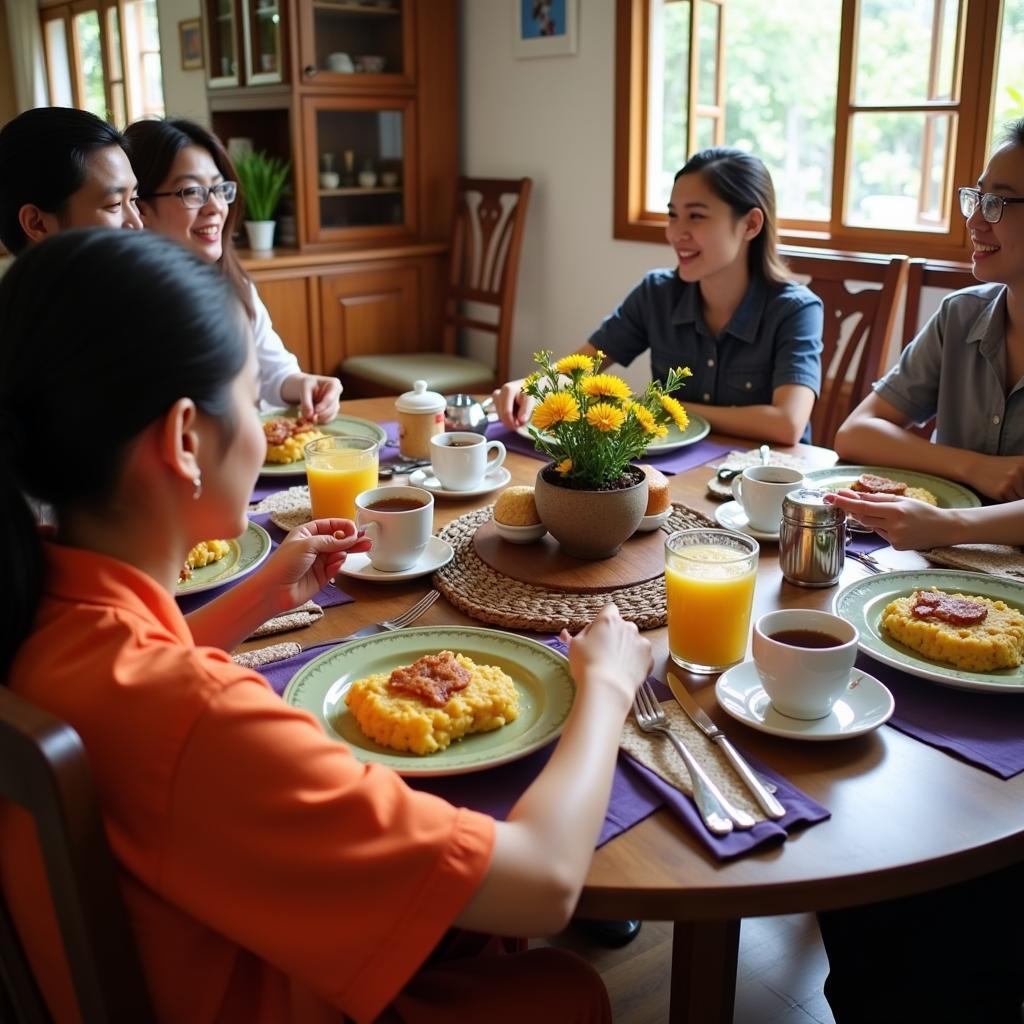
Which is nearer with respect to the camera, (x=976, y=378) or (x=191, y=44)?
(x=976, y=378)

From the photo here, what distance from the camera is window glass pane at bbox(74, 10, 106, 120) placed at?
22.3ft

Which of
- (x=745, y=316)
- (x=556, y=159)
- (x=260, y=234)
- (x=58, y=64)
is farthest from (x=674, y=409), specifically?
(x=58, y=64)

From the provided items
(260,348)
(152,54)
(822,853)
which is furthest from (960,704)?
(152,54)

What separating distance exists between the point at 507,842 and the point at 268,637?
562 millimetres

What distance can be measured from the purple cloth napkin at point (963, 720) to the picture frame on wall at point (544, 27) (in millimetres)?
3372

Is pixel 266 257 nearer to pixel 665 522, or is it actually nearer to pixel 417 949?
pixel 665 522

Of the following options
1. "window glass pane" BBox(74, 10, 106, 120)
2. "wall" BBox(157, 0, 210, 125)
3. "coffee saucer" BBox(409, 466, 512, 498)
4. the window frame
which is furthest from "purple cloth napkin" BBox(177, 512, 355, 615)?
"window glass pane" BBox(74, 10, 106, 120)

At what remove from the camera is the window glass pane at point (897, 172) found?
3199mm

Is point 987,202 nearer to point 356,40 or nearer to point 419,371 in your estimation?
point 419,371

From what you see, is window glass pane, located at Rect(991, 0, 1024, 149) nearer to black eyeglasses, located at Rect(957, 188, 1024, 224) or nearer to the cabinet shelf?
black eyeglasses, located at Rect(957, 188, 1024, 224)

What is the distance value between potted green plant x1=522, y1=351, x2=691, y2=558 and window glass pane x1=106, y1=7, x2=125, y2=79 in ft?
20.2

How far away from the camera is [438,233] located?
15.1ft

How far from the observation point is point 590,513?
4.58ft

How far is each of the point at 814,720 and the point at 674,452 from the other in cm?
96
